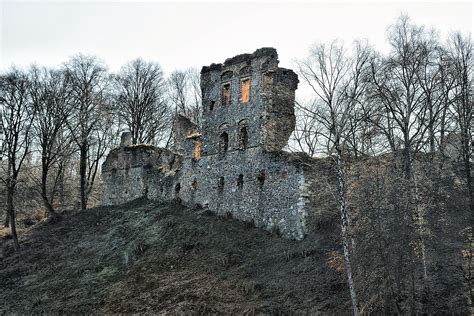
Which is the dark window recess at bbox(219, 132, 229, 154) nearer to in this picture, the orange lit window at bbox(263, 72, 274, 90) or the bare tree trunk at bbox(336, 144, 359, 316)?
the orange lit window at bbox(263, 72, 274, 90)

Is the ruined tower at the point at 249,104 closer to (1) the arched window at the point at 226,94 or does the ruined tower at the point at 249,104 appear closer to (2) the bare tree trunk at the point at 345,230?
(1) the arched window at the point at 226,94

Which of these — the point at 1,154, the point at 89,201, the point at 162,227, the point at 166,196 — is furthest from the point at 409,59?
the point at 89,201

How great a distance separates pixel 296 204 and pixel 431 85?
6.79m

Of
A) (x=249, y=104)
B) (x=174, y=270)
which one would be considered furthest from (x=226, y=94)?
(x=174, y=270)

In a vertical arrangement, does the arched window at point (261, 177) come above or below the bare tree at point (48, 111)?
below

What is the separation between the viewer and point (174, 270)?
18.7 meters

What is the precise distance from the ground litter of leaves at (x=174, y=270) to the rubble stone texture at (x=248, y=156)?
2.85 ft

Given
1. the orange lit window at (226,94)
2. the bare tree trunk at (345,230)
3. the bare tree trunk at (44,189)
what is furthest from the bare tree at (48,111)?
the bare tree trunk at (345,230)

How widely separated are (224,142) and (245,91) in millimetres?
2724

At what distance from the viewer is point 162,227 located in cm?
2267

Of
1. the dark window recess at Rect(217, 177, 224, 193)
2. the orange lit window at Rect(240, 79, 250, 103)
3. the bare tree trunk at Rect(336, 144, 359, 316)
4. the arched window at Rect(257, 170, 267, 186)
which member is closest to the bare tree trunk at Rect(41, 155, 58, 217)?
the dark window recess at Rect(217, 177, 224, 193)

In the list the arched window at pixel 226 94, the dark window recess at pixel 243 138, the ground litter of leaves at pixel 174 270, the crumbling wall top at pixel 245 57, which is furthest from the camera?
the arched window at pixel 226 94

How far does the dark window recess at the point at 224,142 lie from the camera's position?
23.8m

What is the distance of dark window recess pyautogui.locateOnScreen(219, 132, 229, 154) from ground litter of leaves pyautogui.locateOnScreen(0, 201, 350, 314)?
127 inches
